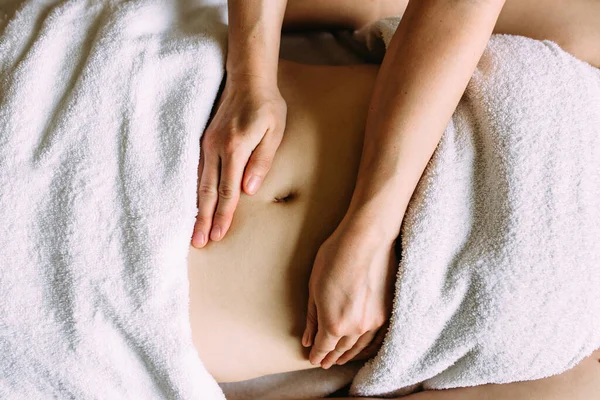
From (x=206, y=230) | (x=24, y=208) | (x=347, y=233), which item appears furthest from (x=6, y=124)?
(x=347, y=233)

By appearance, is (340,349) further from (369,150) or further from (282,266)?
(369,150)

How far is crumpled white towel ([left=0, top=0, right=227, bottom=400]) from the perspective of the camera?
0.69 m

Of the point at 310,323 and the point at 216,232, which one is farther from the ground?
the point at 216,232

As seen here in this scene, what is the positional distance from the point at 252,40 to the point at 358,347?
0.51 m

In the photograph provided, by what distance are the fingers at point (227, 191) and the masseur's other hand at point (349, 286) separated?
144 mm

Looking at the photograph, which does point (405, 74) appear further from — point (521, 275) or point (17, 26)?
point (17, 26)

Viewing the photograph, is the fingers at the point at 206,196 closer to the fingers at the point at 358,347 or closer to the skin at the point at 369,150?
the skin at the point at 369,150

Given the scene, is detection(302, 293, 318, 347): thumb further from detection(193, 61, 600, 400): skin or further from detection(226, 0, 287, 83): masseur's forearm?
detection(226, 0, 287, 83): masseur's forearm

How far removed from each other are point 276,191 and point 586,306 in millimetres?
453

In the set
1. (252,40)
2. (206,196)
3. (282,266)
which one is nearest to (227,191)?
(206,196)

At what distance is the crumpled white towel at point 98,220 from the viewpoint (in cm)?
69

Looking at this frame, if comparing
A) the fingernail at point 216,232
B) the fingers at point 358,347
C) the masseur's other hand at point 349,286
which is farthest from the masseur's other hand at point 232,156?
the fingers at point 358,347

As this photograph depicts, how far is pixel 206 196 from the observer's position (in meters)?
0.76

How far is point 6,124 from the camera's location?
2.39ft
